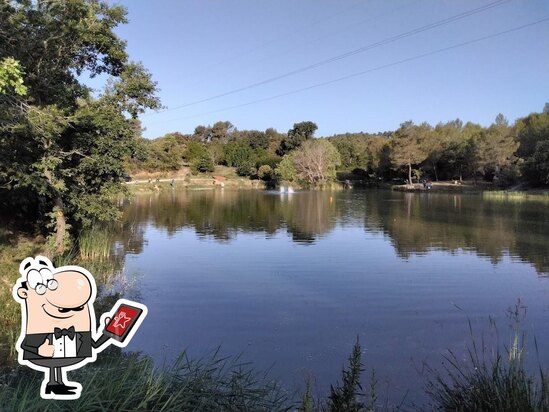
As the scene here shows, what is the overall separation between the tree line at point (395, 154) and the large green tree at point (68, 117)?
28945 millimetres

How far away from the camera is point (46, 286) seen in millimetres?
2262

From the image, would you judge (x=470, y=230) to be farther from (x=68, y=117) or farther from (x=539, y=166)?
(x=539, y=166)

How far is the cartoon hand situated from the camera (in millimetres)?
2329

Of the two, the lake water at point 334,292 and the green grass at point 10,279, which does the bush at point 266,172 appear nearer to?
the lake water at point 334,292

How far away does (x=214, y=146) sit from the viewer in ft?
320

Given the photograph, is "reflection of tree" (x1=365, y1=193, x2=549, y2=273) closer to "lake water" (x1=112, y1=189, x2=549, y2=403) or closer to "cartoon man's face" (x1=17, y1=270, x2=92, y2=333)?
"lake water" (x1=112, y1=189, x2=549, y2=403)

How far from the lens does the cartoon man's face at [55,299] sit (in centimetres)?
226

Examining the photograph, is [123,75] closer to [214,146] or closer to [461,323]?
[461,323]

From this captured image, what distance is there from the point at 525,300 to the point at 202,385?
28.6 feet

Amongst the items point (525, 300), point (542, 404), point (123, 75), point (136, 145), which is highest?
point (123, 75)

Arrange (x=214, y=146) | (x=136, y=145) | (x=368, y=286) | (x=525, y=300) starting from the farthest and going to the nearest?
(x=214, y=146) → (x=136, y=145) → (x=368, y=286) → (x=525, y=300)

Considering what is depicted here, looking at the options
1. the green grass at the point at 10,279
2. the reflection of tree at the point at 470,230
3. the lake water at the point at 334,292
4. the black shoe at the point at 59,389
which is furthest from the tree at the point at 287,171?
the black shoe at the point at 59,389

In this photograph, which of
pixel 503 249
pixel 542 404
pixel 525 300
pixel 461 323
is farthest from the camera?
pixel 503 249

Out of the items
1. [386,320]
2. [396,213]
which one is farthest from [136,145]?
[396,213]
